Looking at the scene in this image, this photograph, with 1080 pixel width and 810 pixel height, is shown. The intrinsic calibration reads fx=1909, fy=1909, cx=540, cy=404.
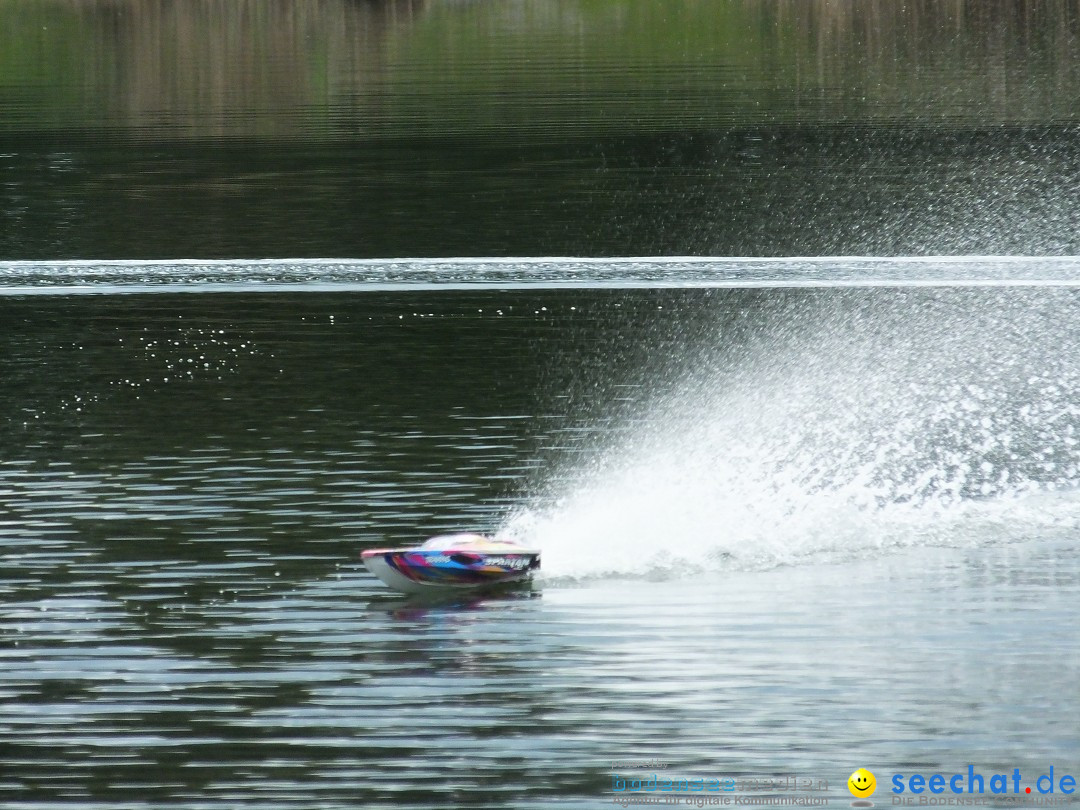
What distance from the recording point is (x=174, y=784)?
41.1 feet

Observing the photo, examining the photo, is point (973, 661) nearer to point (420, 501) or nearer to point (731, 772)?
point (731, 772)

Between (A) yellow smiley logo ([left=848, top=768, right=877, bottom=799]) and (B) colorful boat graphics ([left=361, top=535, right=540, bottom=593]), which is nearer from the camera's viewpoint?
(A) yellow smiley logo ([left=848, top=768, right=877, bottom=799])

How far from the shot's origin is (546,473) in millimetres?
21500

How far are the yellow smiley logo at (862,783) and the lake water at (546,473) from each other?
113 millimetres

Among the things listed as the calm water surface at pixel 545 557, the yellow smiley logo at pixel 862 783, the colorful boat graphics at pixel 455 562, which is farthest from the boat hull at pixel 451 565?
the yellow smiley logo at pixel 862 783

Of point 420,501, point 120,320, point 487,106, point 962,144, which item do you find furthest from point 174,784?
point 487,106

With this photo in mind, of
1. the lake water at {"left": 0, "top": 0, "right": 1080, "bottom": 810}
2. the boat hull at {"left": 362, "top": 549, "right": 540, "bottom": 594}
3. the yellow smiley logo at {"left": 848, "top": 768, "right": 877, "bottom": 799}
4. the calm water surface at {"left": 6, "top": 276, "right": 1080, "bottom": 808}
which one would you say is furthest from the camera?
the boat hull at {"left": 362, "top": 549, "right": 540, "bottom": 594}

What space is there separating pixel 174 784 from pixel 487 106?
213 feet

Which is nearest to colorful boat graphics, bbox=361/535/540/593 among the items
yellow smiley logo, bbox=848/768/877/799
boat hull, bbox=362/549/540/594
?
boat hull, bbox=362/549/540/594

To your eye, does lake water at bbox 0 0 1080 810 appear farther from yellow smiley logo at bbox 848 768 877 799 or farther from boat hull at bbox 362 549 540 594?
boat hull at bbox 362 549 540 594

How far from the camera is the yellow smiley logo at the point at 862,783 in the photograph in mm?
12219

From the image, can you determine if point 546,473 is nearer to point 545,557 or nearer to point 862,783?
point 545,557

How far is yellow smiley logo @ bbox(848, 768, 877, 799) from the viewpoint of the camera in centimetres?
1222

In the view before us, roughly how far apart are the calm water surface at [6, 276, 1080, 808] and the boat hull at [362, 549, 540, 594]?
219mm
